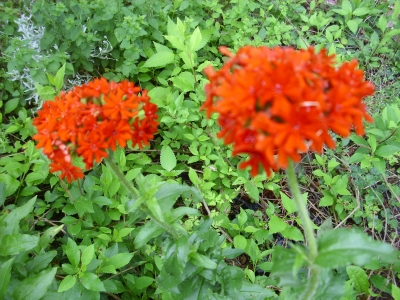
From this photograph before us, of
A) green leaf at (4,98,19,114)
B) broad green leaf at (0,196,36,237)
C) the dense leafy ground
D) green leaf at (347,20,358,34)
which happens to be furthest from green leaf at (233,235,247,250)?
green leaf at (347,20,358,34)

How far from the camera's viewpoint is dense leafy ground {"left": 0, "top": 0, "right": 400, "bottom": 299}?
101 inches

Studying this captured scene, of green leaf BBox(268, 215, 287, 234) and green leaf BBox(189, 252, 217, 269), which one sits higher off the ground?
green leaf BBox(189, 252, 217, 269)

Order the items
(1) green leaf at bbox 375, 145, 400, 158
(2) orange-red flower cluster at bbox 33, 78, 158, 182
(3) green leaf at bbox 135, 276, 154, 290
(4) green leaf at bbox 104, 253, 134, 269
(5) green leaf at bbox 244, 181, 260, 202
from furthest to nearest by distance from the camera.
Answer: (5) green leaf at bbox 244, 181, 260, 202 < (1) green leaf at bbox 375, 145, 400, 158 < (3) green leaf at bbox 135, 276, 154, 290 < (4) green leaf at bbox 104, 253, 134, 269 < (2) orange-red flower cluster at bbox 33, 78, 158, 182

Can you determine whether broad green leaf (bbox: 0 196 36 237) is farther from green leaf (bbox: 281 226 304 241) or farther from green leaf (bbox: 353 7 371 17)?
green leaf (bbox: 353 7 371 17)

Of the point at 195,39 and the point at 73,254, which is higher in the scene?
the point at 195,39

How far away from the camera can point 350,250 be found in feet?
5.30

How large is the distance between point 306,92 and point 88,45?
3.18 metres

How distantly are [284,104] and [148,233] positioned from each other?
4.36ft

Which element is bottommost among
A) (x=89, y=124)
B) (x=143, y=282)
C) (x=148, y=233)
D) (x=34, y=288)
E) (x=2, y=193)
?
(x=143, y=282)

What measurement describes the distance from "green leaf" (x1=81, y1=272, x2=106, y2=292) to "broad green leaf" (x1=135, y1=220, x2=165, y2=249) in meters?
0.53

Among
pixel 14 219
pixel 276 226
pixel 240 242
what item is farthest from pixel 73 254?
pixel 276 226

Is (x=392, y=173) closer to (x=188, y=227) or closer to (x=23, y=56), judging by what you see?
(x=188, y=227)

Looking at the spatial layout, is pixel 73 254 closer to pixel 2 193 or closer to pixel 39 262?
pixel 39 262

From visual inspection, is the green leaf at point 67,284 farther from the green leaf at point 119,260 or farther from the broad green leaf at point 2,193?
the broad green leaf at point 2,193
